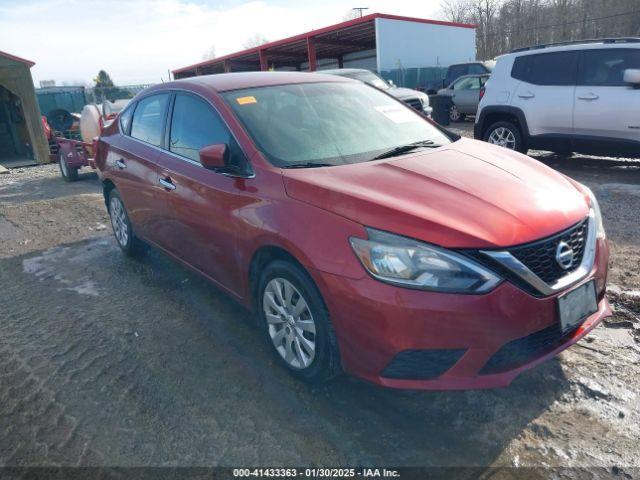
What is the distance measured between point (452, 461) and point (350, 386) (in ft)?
2.51

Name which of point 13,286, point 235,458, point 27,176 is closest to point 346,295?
point 235,458

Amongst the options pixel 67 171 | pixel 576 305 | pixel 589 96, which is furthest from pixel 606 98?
pixel 67 171

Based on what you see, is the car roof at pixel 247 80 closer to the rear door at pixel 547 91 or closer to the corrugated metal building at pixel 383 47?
the rear door at pixel 547 91

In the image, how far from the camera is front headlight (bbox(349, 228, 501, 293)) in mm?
2238

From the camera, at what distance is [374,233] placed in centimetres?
239

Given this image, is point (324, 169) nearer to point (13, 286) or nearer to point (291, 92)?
point (291, 92)

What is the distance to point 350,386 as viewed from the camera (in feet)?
9.61

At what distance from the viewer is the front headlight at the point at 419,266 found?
224cm

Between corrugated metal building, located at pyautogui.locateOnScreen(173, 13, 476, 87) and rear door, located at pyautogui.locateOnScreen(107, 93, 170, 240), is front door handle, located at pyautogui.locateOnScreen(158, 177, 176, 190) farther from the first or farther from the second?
corrugated metal building, located at pyautogui.locateOnScreen(173, 13, 476, 87)

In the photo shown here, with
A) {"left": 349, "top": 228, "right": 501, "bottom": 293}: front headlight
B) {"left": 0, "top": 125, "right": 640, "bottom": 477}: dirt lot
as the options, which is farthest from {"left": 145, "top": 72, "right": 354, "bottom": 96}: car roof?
{"left": 349, "top": 228, "right": 501, "bottom": 293}: front headlight

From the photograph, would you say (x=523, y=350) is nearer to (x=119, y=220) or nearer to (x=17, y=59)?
(x=119, y=220)

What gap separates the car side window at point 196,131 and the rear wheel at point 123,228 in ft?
4.81

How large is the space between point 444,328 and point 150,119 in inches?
132

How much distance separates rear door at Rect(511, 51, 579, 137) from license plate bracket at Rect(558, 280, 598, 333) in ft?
19.3
